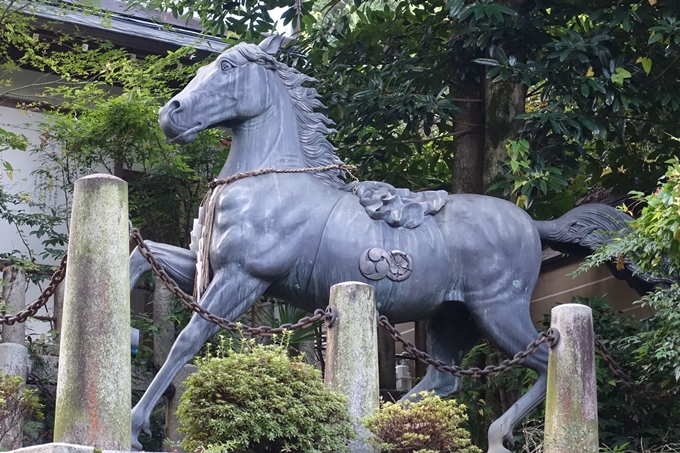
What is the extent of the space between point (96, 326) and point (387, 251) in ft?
9.16

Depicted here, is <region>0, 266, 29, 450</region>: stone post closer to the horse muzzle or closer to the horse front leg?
the horse front leg

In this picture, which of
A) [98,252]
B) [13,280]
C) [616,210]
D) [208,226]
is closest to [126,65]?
[13,280]

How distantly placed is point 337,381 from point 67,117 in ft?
22.2

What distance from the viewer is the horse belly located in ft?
26.9

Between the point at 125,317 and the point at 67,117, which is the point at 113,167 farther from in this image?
the point at 125,317

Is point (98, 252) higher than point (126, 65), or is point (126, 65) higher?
point (126, 65)

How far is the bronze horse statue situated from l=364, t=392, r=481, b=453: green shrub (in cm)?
135

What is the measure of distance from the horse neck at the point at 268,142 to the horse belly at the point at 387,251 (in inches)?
21.3

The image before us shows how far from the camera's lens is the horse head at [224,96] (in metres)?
8.24

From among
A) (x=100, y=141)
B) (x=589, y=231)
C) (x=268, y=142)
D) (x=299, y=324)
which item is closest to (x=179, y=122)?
(x=268, y=142)

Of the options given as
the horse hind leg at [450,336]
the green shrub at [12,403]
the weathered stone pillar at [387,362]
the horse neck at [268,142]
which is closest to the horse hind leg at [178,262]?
the horse neck at [268,142]

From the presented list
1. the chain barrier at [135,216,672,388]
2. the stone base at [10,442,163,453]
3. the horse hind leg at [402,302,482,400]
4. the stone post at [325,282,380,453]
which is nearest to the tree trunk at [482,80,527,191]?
the horse hind leg at [402,302,482,400]

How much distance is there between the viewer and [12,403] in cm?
702

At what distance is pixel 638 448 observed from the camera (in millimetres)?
8953
